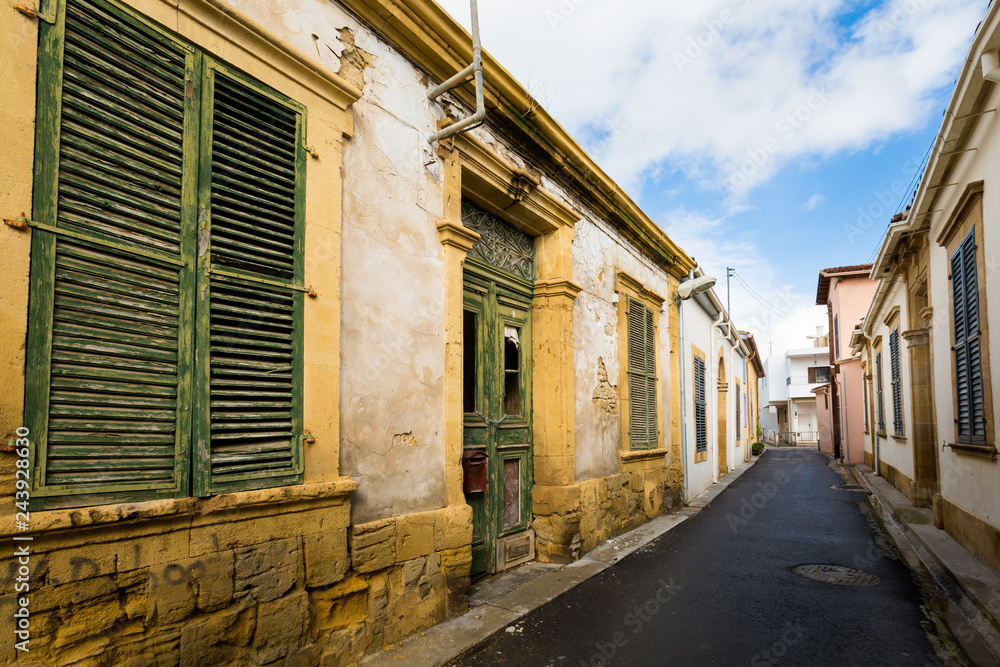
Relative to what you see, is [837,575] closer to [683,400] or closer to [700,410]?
[683,400]

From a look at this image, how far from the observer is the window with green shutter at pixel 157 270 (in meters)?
2.38

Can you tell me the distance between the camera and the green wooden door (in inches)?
216

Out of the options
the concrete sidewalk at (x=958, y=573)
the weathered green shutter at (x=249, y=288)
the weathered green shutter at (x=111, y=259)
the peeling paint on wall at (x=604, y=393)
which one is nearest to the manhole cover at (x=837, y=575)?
the concrete sidewalk at (x=958, y=573)

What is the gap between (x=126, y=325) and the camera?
8.41ft

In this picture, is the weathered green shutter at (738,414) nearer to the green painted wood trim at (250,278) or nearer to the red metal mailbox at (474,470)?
the red metal mailbox at (474,470)

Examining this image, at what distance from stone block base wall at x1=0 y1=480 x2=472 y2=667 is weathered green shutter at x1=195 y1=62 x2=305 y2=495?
22cm

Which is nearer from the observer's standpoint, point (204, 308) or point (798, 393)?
point (204, 308)

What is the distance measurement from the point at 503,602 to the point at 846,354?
21.8m

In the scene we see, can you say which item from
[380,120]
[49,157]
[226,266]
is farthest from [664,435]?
[49,157]

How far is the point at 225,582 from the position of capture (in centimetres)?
283

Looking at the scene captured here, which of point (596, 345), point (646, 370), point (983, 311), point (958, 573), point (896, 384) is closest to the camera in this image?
point (958, 573)

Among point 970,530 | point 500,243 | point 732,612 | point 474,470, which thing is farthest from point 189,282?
point 970,530

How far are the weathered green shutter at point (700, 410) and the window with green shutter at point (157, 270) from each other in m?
10.4

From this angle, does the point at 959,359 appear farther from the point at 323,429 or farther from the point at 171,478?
the point at 171,478
